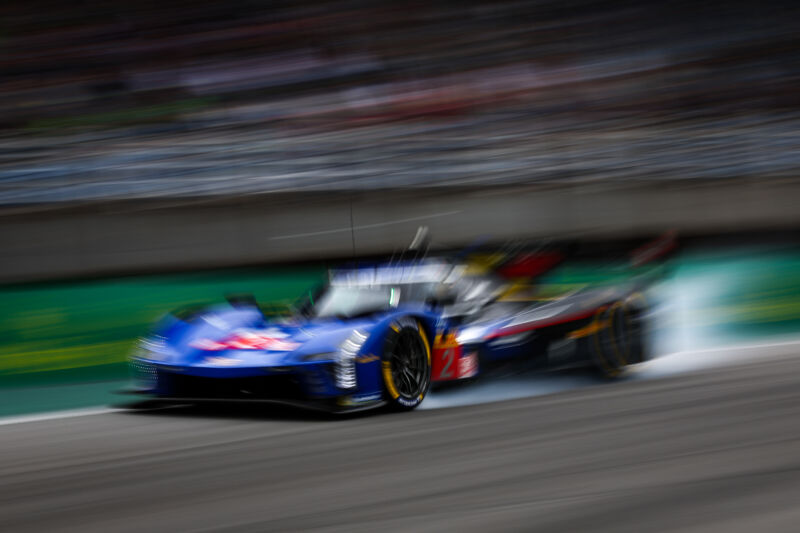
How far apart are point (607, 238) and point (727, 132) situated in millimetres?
2665

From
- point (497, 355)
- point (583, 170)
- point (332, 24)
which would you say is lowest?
point (497, 355)

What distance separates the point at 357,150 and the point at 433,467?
26.3 ft

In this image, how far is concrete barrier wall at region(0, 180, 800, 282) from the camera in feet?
32.0

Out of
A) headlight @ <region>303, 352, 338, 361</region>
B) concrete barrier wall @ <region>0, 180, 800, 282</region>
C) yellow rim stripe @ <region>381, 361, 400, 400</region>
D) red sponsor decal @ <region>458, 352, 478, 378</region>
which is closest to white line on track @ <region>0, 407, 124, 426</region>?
headlight @ <region>303, 352, 338, 361</region>

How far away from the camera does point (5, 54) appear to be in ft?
43.1

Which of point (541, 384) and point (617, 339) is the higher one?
point (617, 339)

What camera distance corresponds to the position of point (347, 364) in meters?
5.51

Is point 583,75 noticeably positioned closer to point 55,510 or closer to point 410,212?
point 410,212

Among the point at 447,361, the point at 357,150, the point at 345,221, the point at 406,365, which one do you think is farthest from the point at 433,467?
the point at 357,150

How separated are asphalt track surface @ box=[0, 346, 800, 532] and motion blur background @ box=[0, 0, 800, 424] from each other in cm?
182

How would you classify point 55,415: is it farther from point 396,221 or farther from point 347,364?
point 396,221

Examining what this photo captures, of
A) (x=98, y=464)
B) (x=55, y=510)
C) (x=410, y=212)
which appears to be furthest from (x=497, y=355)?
(x=410, y=212)

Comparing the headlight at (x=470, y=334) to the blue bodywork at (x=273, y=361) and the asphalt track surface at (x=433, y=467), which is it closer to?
the blue bodywork at (x=273, y=361)

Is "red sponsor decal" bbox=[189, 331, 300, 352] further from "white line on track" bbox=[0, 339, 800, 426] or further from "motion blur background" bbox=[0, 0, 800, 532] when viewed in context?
"white line on track" bbox=[0, 339, 800, 426]
